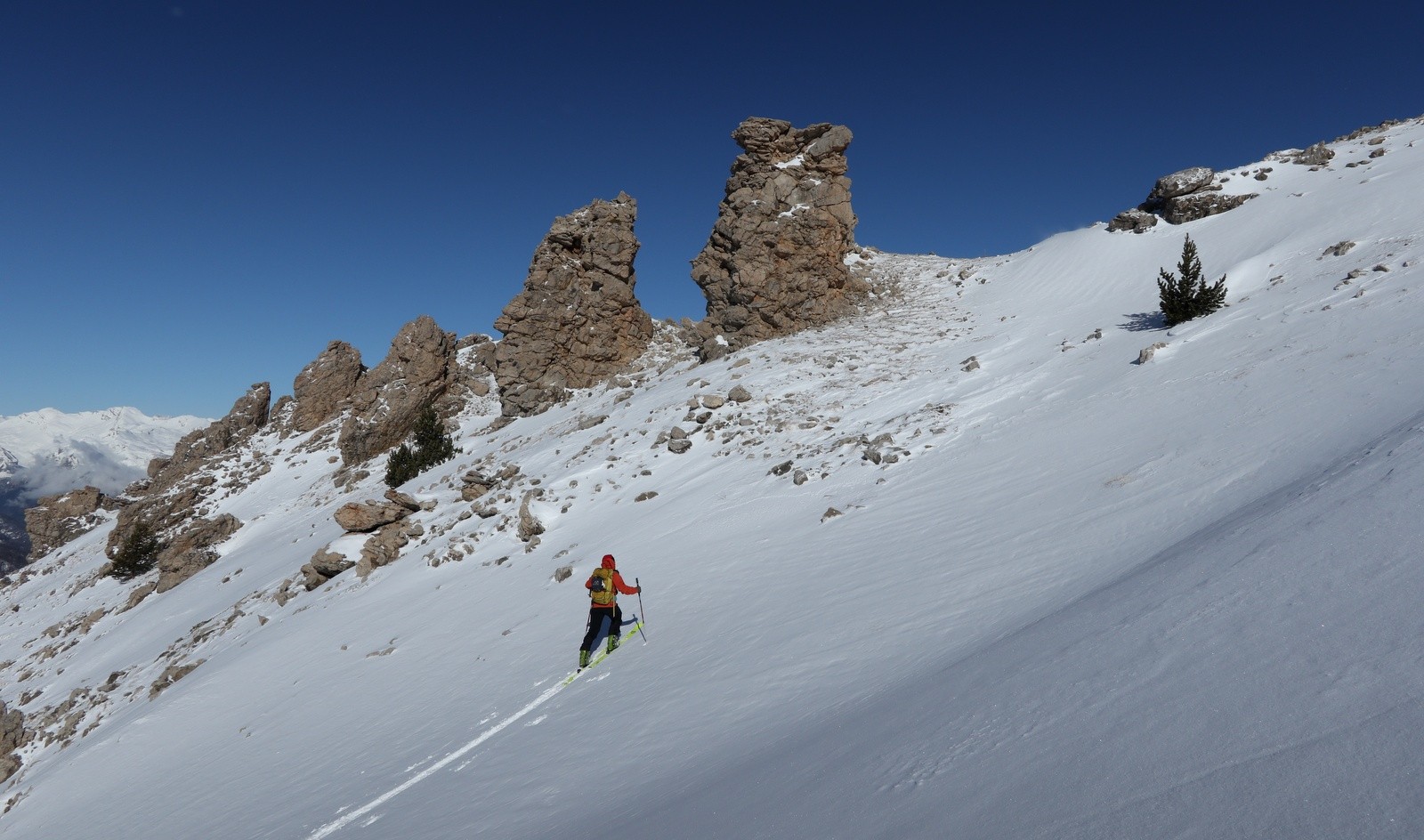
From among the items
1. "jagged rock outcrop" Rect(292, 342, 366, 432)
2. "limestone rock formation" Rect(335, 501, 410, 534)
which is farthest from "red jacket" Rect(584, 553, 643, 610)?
"jagged rock outcrop" Rect(292, 342, 366, 432)

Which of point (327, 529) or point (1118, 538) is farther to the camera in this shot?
point (327, 529)

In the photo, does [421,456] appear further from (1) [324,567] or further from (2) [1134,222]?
(2) [1134,222]

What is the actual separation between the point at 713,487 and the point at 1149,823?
10.6 metres

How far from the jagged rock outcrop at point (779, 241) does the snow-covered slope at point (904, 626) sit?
6.60m

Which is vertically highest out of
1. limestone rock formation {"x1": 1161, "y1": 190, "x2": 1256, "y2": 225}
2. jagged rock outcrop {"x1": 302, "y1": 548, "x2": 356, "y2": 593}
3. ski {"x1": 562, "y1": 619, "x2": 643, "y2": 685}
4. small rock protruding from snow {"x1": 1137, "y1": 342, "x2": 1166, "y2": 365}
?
limestone rock formation {"x1": 1161, "y1": 190, "x2": 1256, "y2": 225}

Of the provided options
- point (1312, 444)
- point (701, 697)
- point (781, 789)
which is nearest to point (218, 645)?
point (701, 697)

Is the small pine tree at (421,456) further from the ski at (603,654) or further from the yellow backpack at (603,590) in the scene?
the yellow backpack at (603,590)

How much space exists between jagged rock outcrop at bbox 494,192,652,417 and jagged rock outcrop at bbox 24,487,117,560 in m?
27.4

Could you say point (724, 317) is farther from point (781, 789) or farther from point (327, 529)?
point (781, 789)

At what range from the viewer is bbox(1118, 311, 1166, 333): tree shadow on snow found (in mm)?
14596

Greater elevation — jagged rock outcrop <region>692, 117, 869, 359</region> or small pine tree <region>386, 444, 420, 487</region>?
jagged rock outcrop <region>692, 117, 869, 359</region>

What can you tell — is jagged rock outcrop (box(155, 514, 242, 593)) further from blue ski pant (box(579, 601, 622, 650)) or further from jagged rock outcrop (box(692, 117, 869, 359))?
blue ski pant (box(579, 601, 622, 650))

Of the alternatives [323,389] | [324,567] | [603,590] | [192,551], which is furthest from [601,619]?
[323,389]

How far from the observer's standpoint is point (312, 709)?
900 centimetres
